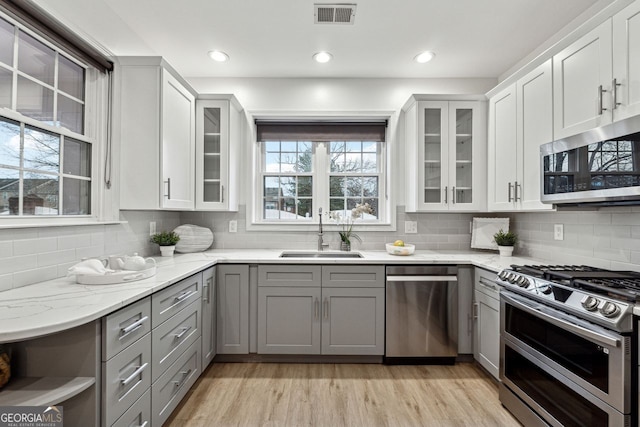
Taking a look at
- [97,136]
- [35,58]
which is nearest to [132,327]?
[97,136]

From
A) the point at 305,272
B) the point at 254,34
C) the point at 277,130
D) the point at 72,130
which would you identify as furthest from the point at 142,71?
the point at 305,272

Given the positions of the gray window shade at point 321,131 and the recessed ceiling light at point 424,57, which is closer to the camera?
the recessed ceiling light at point 424,57

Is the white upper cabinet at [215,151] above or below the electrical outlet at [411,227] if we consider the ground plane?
above

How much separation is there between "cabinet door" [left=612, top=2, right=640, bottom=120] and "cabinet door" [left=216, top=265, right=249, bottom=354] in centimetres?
258

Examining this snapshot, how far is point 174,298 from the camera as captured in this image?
72.3 inches

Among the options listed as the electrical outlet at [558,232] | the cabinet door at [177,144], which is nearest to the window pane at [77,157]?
the cabinet door at [177,144]

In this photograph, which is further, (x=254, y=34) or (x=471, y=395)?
(x=254, y=34)

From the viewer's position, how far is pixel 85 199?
2094mm

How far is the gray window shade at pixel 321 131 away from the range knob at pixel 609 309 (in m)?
2.34

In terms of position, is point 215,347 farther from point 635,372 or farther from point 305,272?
point 635,372

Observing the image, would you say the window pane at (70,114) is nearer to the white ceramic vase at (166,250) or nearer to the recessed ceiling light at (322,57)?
the white ceramic vase at (166,250)

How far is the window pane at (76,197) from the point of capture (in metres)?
1.93

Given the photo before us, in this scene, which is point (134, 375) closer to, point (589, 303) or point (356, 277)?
point (356, 277)

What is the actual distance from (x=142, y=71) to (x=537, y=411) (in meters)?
3.32
